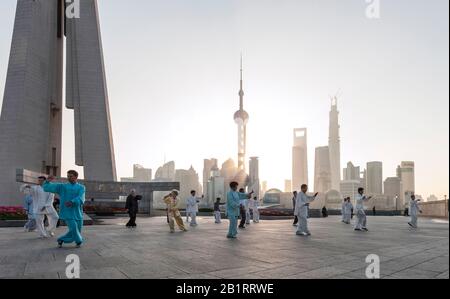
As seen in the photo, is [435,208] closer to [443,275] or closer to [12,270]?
[443,275]

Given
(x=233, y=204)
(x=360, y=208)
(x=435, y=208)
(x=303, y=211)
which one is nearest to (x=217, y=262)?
(x=233, y=204)

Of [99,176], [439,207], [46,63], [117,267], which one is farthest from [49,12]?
[439,207]

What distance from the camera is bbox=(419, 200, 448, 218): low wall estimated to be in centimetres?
3359

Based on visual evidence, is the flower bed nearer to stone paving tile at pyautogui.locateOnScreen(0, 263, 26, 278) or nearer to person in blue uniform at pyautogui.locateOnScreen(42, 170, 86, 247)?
person in blue uniform at pyautogui.locateOnScreen(42, 170, 86, 247)

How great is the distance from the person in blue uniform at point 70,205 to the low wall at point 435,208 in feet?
110

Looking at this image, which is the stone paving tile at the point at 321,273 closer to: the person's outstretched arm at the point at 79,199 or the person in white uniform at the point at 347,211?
the person's outstretched arm at the point at 79,199

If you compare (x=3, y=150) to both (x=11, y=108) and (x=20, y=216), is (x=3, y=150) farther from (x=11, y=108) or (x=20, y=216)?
(x=20, y=216)

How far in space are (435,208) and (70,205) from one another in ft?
124

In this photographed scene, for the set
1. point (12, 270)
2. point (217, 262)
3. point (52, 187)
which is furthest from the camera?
point (52, 187)

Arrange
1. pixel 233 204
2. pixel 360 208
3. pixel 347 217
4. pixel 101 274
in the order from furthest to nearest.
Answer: pixel 347 217 → pixel 360 208 → pixel 233 204 → pixel 101 274

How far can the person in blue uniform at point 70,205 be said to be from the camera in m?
8.81

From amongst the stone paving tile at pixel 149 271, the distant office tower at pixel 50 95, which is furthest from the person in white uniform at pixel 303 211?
Answer: the distant office tower at pixel 50 95

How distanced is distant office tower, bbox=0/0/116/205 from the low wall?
33131 millimetres

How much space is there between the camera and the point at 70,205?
895cm
